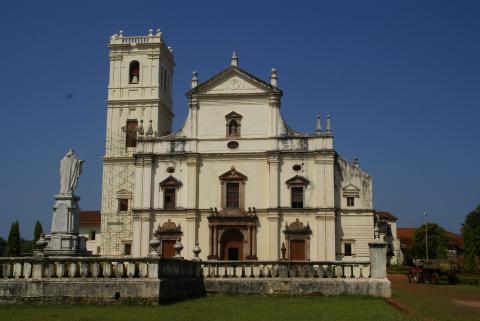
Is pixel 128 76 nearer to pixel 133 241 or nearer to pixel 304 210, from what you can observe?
pixel 133 241

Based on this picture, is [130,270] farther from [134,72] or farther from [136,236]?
[134,72]

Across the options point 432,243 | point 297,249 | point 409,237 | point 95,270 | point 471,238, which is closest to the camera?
point 95,270

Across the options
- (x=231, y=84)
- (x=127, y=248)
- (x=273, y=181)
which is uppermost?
(x=231, y=84)

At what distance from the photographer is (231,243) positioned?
40.1 meters

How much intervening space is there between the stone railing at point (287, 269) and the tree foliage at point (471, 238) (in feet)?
110

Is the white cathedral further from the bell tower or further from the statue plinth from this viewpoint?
the statue plinth

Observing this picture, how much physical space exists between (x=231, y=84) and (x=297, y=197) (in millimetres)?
9217

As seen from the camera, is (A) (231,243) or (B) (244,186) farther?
(B) (244,186)

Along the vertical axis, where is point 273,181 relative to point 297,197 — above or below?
above

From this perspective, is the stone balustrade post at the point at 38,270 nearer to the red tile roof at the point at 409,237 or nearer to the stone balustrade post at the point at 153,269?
the stone balustrade post at the point at 153,269

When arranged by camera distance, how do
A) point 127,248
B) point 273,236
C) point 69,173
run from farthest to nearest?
point 127,248
point 273,236
point 69,173

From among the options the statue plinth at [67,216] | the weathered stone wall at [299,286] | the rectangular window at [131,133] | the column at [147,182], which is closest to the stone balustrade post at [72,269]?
the statue plinth at [67,216]

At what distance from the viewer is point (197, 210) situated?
132ft

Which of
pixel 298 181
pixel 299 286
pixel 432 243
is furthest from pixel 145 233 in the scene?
pixel 432 243
